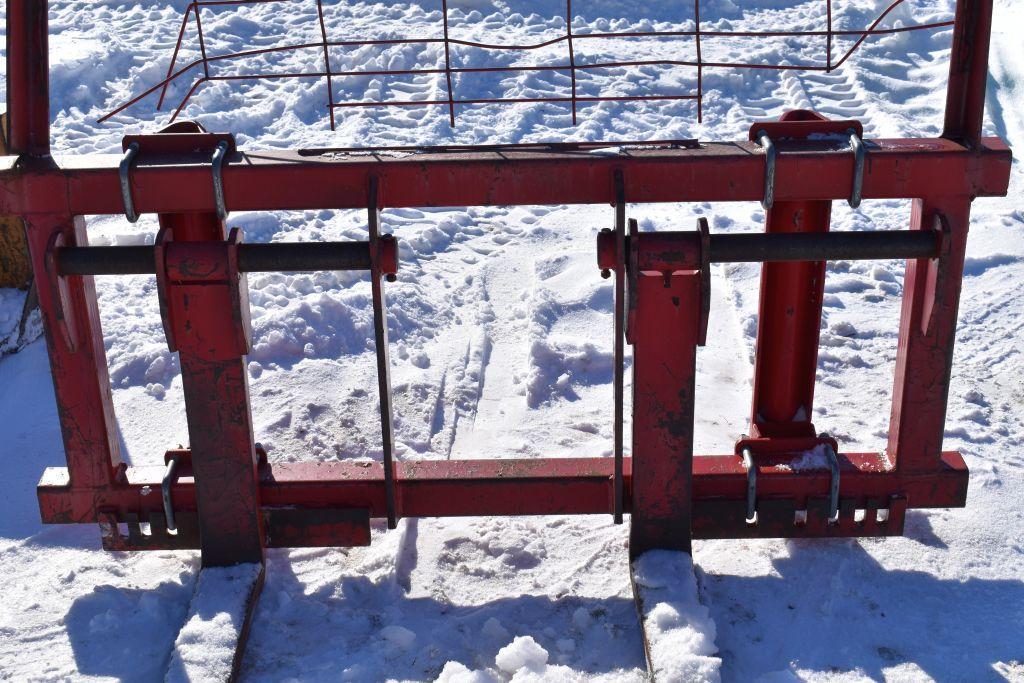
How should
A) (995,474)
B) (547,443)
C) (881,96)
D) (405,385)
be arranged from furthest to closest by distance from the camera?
(881,96) → (405,385) → (547,443) → (995,474)

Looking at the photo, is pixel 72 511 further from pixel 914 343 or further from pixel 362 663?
pixel 914 343

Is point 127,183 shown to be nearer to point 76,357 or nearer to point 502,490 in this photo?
point 76,357

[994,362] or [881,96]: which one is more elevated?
[881,96]

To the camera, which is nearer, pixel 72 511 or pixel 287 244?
pixel 287 244

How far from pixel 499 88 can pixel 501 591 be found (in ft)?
18.5

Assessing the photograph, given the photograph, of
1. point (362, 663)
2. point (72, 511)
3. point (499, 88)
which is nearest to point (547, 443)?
point (362, 663)

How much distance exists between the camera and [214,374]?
10.9 feet

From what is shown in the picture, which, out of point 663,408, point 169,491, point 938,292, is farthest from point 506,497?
point 938,292

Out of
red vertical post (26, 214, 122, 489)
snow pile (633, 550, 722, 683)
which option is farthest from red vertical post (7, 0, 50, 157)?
snow pile (633, 550, 722, 683)

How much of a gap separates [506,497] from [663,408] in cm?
59

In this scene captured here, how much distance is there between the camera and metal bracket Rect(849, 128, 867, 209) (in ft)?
10.3

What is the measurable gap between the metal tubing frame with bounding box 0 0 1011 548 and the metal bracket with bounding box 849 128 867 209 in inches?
0.9

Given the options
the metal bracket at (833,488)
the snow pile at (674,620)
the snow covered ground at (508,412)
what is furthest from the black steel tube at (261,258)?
the metal bracket at (833,488)

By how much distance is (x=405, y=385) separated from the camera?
16.1ft
